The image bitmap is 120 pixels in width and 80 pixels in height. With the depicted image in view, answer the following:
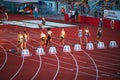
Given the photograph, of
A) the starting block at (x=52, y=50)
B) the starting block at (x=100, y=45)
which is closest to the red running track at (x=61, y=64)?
the starting block at (x=52, y=50)

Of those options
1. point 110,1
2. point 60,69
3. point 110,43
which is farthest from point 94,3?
point 60,69

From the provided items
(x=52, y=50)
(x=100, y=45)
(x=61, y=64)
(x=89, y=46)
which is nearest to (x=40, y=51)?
(x=52, y=50)

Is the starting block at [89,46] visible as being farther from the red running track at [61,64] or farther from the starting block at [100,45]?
the starting block at [100,45]

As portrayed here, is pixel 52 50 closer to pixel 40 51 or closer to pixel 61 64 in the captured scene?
pixel 40 51

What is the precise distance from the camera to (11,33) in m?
36.7

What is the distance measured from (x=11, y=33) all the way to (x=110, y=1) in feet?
48.9

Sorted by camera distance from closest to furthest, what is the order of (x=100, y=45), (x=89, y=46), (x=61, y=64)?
(x=61, y=64) < (x=89, y=46) < (x=100, y=45)

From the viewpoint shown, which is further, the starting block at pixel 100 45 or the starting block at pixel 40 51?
the starting block at pixel 100 45

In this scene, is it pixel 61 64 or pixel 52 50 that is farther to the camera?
pixel 52 50

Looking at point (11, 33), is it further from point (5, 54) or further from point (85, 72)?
point (85, 72)

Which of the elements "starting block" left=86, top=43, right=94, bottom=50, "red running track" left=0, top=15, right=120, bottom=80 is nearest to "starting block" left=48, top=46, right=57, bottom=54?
"red running track" left=0, top=15, right=120, bottom=80

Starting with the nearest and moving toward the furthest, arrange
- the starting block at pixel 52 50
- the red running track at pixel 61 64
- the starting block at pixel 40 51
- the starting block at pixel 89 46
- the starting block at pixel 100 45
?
the red running track at pixel 61 64, the starting block at pixel 40 51, the starting block at pixel 52 50, the starting block at pixel 89 46, the starting block at pixel 100 45

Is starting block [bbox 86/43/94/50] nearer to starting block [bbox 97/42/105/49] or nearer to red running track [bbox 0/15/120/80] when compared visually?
red running track [bbox 0/15/120/80]

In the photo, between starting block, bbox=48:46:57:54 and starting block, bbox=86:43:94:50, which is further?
starting block, bbox=86:43:94:50
